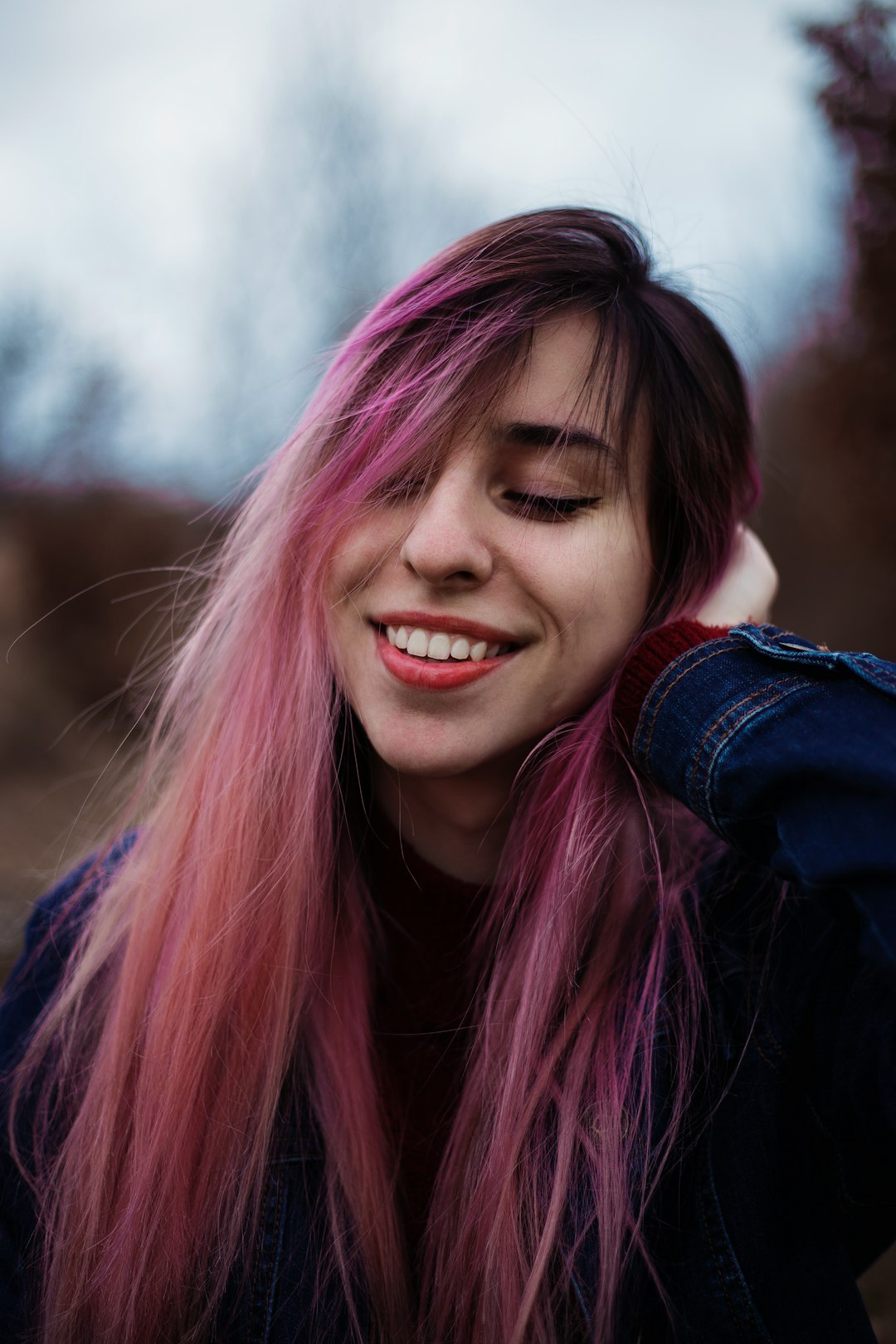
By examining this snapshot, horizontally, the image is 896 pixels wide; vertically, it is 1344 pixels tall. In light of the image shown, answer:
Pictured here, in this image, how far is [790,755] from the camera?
2.92 ft

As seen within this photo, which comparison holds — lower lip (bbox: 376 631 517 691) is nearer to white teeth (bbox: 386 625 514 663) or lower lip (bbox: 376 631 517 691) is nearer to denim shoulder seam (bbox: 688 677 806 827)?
white teeth (bbox: 386 625 514 663)

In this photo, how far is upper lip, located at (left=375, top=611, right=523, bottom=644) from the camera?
1.14 metres

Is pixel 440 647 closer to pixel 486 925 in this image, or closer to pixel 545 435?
pixel 545 435

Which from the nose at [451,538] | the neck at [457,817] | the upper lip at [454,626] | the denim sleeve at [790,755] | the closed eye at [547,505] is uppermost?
the closed eye at [547,505]

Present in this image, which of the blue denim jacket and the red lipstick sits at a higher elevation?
the red lipstick

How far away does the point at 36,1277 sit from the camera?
1169mm

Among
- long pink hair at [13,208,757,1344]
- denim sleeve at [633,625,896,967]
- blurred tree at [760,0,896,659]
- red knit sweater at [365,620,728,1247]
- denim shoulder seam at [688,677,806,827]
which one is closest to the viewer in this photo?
denim sleeve at [633,625,896,967]

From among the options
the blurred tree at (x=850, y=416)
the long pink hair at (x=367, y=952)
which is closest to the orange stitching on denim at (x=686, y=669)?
the long pink hair at (x=367, y=952)

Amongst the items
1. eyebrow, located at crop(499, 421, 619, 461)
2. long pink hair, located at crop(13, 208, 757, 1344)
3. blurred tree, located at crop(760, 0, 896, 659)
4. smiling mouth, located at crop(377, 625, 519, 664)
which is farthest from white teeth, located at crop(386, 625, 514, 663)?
blurred tree, located at crop(760, 0, 896, 659)

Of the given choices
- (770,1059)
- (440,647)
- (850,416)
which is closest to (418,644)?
(440,647)

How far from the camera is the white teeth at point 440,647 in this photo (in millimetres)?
1146

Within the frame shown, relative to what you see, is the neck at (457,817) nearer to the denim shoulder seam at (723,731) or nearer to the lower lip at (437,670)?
the lower lip at (437,670)

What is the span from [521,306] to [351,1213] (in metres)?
1.20

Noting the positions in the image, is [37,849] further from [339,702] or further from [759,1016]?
[759,1016]
